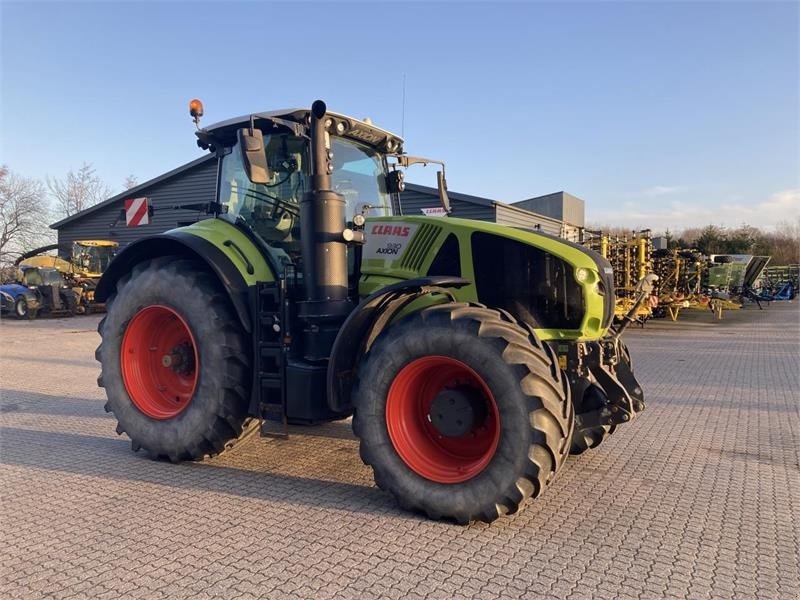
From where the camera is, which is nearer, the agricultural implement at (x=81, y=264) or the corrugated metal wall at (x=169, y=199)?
the corrugated metal wall at (x=169, y=199)

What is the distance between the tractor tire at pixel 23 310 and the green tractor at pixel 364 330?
18.5 metres

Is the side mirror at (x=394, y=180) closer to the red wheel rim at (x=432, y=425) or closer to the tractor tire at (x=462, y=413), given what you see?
the tractor tire at (x=462, y=413)

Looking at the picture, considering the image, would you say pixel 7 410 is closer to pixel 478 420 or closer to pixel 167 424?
pixel 167 424

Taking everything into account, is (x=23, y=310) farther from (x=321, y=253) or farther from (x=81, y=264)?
(x=321, y=253)

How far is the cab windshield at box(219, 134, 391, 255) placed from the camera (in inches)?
181

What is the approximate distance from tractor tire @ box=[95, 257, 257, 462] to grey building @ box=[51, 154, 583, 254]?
9.14 metres

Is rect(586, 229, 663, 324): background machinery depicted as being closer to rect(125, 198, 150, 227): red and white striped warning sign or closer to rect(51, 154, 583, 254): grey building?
rect(51, 154, 583, 254): grey building

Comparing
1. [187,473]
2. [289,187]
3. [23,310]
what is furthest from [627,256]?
[23,310]

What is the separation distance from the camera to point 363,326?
3.88 meters

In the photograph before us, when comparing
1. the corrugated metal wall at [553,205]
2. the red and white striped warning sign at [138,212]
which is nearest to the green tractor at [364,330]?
the red and white striped warning sign at [138,212]

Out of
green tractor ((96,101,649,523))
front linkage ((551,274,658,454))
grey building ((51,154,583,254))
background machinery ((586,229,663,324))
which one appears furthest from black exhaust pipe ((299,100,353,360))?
background machinery ((586,229,663,324))

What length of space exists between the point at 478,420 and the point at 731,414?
13.7ft

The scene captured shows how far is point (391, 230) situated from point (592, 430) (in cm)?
211

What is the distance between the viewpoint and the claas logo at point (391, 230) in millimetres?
4223
